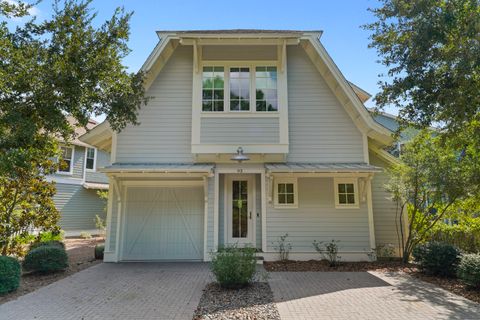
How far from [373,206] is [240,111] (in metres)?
5.26

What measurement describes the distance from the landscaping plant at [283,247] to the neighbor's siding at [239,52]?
5.69 meters

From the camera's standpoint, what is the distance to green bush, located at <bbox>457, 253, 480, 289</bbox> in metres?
5.88

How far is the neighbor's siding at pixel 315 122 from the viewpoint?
32.0 ft

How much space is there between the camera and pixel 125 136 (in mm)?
9773

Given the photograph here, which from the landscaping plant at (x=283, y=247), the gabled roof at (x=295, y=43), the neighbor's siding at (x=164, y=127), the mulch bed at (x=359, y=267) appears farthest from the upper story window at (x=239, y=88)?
the mulch bed at (x=359, y=267)

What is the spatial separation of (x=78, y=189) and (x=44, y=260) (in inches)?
483

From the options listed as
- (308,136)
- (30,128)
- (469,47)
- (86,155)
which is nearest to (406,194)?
(308,136)

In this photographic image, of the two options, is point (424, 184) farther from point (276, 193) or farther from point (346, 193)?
point (276, 193)

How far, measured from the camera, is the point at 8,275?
5957mm

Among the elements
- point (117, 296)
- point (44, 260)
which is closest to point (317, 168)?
point (117, 296)

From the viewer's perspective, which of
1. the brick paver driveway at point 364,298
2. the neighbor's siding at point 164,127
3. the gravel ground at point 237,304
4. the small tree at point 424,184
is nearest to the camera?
the gravel ground at point 237,304

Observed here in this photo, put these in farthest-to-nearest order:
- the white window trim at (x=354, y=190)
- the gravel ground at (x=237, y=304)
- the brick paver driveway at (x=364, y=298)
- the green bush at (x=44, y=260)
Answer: the white window trim at (x=354, y=190), the green bush at (x=44, y=260), the brick paver driveway at (x=364, y=298), the gravel ground at (x=237, y=304)

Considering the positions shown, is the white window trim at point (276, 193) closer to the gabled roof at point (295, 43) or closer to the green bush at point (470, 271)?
the gabled roof at point (295, 43)

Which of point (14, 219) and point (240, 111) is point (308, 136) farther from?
point (14, 219)
